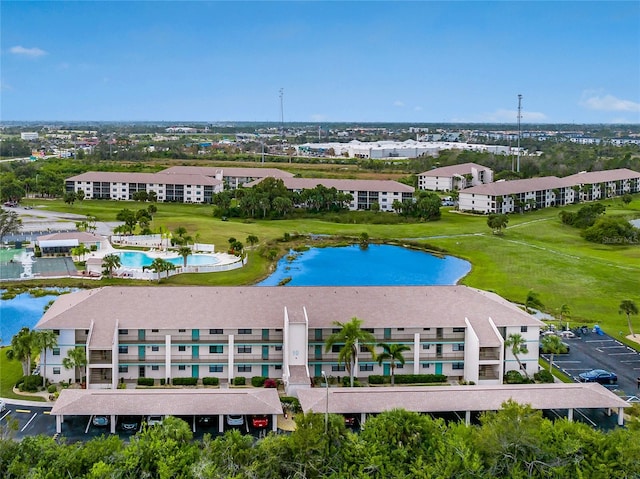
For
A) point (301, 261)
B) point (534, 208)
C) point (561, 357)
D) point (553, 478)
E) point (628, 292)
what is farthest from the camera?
point (534, 208)

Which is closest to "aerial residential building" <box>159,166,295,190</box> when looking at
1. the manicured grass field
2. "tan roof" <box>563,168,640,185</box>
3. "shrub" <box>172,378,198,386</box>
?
the manicured grass field

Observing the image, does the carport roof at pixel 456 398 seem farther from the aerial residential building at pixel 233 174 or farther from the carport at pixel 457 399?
the aerial residential building at pixel 233 174

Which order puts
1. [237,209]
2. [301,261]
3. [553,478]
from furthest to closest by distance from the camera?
[237,209] < [301,261] < [553,478]

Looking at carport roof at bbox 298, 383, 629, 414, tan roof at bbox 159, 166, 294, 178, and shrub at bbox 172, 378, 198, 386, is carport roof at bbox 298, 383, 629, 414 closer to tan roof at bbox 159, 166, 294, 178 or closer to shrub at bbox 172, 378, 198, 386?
shrub at bbox 172, 378, 198, 386

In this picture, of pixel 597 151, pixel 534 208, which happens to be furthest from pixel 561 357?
pixel 597 151

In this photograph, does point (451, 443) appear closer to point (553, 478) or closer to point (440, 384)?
point (553, 478)

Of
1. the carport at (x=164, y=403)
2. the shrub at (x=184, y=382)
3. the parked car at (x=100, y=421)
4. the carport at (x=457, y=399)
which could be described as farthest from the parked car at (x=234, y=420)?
Result: the shrub at (x=184, y=382)
